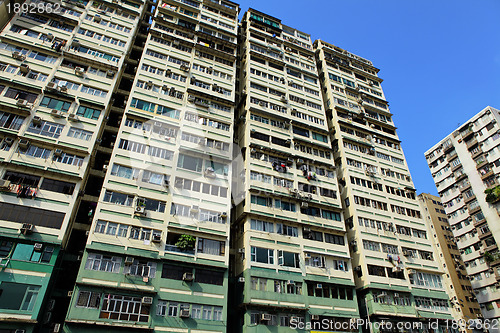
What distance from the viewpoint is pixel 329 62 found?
49.6 meters

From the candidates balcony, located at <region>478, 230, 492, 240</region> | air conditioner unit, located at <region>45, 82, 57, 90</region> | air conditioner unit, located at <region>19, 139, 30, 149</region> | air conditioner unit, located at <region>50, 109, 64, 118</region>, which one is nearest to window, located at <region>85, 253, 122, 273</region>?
air conditioner unit, located at <region>19, 139, 30, 149</region>

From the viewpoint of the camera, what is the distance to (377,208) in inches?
1438

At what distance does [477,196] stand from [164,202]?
50002 mm

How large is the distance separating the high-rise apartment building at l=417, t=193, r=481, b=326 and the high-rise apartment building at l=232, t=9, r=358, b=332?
2553 cm

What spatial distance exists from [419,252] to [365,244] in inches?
294

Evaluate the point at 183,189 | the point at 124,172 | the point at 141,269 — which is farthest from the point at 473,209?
the point at 124,172

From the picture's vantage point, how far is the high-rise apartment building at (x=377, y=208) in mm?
31344

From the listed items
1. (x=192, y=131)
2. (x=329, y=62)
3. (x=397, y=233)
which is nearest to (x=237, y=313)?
(x=192, y=131)

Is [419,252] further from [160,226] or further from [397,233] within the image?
[160,226]

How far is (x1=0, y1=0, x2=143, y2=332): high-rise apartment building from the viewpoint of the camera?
69.6 ft

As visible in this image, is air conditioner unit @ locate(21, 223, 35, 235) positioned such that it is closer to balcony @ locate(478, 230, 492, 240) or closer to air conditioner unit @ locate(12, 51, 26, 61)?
air conditioner unit @ locate(12, 51, 26, 61)

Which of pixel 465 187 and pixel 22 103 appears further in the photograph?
pixel 465 187

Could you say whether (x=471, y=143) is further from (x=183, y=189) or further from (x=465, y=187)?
(x=183, y=189)

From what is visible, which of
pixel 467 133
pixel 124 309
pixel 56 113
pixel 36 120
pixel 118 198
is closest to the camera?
pixel 124 309
